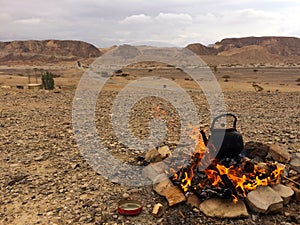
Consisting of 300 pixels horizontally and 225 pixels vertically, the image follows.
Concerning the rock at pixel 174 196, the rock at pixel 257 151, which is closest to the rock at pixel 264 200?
the rock at pixel 174 196

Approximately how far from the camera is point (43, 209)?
3.91 meters

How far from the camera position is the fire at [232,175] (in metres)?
3.81

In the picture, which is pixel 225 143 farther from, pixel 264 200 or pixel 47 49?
pixel 47 49

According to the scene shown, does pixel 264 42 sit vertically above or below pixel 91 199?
above

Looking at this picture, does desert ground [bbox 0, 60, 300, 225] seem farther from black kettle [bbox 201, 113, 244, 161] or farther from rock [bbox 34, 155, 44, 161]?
black kettle [bbox 201, 113, 244, 161]

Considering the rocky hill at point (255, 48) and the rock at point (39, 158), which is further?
the rocky hill at point (255, 48)

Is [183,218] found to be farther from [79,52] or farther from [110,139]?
[79,52]

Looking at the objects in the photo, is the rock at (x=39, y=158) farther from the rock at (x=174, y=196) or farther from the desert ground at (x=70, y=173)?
the rock at (x=174, y=196)

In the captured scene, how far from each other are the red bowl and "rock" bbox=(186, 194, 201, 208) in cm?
63

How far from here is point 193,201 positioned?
384 centimetres

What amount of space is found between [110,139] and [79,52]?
298 ft

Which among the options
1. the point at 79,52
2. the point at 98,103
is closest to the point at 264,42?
the point at 79,52

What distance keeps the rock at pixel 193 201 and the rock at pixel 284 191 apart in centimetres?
102

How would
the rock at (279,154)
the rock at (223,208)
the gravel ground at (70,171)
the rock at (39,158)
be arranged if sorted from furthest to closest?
the rock at (39,158)
the rock at (279,154)
the gravel ground at (70,171)
the rock at (223,208)
